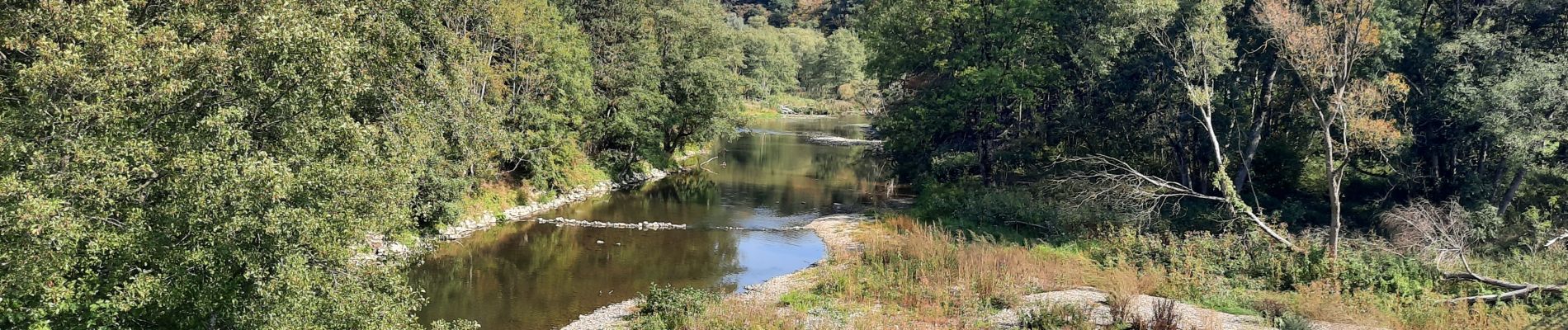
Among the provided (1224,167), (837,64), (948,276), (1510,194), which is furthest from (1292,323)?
(837,64)

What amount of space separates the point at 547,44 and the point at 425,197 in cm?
993

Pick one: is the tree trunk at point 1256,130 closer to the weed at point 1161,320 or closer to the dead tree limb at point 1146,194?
the dead tree limb at point 1146,194

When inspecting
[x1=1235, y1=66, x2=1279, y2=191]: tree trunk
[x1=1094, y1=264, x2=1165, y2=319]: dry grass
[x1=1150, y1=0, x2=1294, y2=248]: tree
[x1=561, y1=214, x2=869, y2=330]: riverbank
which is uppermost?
[x1=1150, y1=0, x2=1294, y2=248]: tree

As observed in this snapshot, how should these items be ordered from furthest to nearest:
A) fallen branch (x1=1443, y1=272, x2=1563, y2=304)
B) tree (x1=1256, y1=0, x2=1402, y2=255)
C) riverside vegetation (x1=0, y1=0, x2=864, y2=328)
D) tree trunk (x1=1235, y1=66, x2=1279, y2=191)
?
tree trunk (x1=1235, y1=66, x2=1279, y2=191) < tree (x1=1256, y1=0, x2=1402, y2=255) < fallen branch (x1=1443, y1=272, x2=1563, y2=304) < riverside vegetation (x1=0, y1=0, x2=864, y2=328)

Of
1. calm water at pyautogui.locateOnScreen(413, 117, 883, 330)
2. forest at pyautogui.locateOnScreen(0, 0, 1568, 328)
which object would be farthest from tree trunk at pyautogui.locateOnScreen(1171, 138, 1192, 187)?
calm water at pyautogui.locateOnScreen(413, 117, 883, 330)

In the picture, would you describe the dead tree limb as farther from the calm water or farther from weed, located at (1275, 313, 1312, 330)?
the calm water

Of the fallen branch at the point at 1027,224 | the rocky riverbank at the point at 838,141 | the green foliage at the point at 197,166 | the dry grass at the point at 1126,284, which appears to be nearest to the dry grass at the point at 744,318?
the green foliage at the point at 197,166

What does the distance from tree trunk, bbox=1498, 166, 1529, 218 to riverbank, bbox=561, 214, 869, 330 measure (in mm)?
17229

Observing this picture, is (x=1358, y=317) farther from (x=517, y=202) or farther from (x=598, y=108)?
(x=598, y=108)

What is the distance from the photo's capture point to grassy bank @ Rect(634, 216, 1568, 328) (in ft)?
49.1

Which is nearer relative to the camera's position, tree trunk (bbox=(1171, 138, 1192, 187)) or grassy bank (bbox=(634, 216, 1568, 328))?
grassy bank (bbox=(634, 216, 1568, 328))

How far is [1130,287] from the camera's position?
1745cm

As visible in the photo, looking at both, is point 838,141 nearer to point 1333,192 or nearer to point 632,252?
point 632,252

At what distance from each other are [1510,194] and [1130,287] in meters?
12.9
